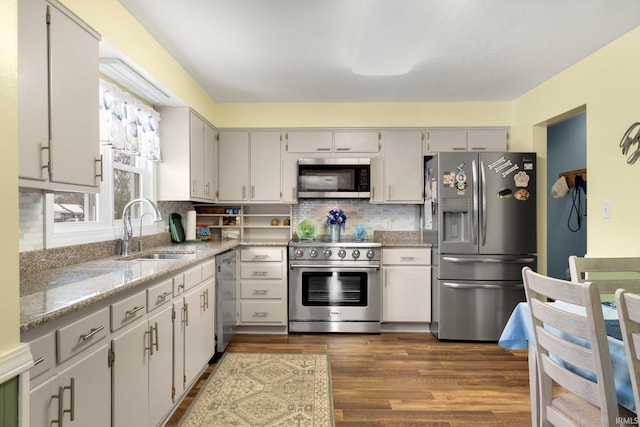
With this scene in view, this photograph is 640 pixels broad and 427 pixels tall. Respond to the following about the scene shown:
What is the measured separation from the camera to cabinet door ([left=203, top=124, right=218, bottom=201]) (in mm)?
3762

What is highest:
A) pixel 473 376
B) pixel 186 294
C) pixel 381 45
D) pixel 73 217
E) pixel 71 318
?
pixel 381 45

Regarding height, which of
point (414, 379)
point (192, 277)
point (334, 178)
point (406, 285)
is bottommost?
point (414, 379)

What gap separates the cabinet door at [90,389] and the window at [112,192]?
0.94 m

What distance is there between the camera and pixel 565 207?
483cm

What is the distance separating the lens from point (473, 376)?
112 inches

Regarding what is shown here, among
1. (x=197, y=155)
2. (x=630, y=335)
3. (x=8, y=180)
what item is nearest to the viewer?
(x=8, y=180)

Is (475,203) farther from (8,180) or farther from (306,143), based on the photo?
(8,180)

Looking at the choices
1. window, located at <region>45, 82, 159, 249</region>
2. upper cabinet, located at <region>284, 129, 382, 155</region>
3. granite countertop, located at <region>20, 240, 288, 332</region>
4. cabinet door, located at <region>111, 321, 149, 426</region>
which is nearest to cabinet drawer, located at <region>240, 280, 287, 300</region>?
window, located at <region>45, 82, 159, 249</region>

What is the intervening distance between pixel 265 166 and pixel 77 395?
3.04m

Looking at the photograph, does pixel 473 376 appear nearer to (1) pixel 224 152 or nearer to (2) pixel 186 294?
(2) pixel 186 294

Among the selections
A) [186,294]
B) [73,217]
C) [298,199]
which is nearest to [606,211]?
[298,199]

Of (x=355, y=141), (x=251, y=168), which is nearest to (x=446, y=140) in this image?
(x=355, y=141)

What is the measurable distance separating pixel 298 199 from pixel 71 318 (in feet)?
9.79

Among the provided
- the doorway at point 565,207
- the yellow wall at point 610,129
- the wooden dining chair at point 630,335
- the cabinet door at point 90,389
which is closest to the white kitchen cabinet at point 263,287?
the cabinet door at point 90,389
